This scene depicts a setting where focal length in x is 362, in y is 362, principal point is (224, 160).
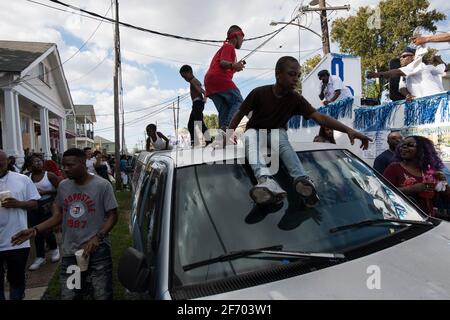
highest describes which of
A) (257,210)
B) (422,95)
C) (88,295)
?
(422,95)

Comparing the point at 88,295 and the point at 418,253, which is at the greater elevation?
the point at 418,253

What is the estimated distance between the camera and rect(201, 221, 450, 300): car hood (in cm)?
162

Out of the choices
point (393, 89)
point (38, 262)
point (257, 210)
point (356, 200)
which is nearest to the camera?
point (257, 210)

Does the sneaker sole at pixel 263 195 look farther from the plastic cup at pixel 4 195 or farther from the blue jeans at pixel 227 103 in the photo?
the plastic cup at pixel 4 195

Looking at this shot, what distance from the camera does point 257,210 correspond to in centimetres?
219

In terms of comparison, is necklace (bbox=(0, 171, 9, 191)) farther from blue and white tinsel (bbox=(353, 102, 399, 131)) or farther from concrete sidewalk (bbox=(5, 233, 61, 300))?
blue and white tinsel (bbox=(353, 102, 399, 131))

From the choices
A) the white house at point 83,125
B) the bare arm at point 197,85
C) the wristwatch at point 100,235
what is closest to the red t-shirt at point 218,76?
the bare arm at point 197,85

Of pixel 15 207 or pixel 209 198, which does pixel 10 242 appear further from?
pixel 209 198

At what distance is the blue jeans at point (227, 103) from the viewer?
4508mm

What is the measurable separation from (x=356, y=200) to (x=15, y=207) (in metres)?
3.25

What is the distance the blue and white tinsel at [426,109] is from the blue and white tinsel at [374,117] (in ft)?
1.17

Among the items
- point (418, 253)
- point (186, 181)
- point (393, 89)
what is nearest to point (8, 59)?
point (393, 89)

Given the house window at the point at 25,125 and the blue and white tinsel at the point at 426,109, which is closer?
the blue and white tinsel at the point at 426,109

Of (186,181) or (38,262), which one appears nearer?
(186,181)
